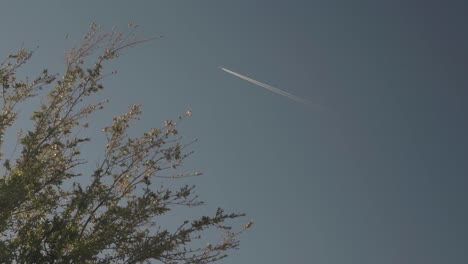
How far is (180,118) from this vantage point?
397 inches

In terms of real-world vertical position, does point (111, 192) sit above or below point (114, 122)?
below

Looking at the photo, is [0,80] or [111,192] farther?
[111,192]

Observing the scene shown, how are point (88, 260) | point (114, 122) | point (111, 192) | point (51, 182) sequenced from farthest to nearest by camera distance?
1. point (114, 122)
2. point (111, 192)
3. point (51, 182)
4. point (88, 260)

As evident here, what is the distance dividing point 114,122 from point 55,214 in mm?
2412

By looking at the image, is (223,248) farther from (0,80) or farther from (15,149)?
(0,80)

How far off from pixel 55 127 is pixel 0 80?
4.04 feet

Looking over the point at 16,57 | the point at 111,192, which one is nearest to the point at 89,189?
the point at 111,192

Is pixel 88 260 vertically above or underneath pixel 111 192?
underneath

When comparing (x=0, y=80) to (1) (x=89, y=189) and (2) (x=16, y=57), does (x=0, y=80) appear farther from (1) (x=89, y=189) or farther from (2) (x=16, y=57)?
(1) (x=89, y=189)

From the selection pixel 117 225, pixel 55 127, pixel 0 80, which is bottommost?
pixel 117 225

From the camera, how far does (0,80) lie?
8297mm

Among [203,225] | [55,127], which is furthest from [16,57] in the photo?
[203,225]

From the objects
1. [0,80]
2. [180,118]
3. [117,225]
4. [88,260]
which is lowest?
[88,260]

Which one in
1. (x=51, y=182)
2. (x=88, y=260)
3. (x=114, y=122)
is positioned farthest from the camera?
(x=114, y=122)
